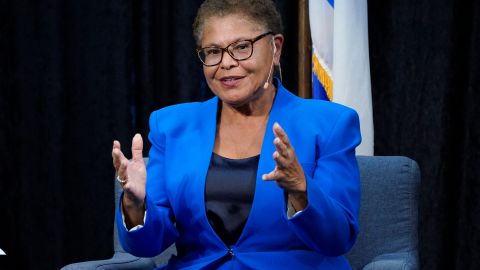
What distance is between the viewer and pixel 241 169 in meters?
1.82

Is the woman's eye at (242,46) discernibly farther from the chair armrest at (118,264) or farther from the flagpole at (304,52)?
the flagpole at (304,52)

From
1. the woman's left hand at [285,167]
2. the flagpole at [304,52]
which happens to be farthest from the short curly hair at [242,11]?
the flagpole at [304,52]

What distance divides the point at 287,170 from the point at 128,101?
1.87 meters

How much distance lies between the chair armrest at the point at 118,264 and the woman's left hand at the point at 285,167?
2.75 ft

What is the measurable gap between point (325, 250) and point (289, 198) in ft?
0.71

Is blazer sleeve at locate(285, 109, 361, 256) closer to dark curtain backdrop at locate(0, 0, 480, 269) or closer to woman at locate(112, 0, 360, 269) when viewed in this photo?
woman at locate(112, 0, 360, 269)

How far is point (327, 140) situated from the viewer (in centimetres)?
180

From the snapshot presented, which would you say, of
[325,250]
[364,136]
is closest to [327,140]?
[325,250]

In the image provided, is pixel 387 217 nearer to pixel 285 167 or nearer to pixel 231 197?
pixel 231 197

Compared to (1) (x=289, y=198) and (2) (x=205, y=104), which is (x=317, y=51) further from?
(1) (x=289, y=198)

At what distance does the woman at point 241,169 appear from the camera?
1745 millimetres

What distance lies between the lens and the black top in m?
1.80

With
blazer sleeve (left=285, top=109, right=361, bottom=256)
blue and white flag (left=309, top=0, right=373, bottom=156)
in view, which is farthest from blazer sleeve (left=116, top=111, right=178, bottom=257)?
blue and white flag (left=309, top=0, right=373, bottom=156)

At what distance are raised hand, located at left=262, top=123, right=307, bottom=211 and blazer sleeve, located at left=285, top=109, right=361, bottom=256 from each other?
3 centimetres
